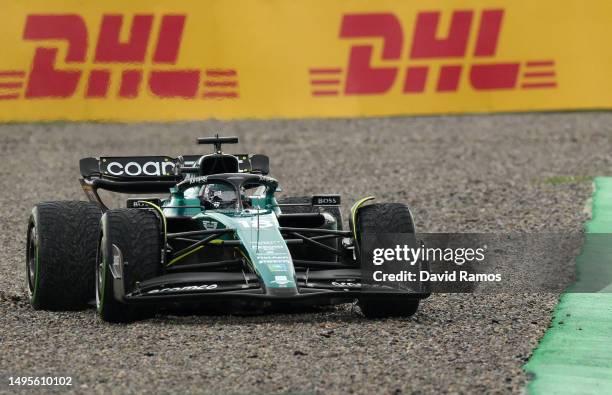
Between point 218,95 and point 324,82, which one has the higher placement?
point 324,82

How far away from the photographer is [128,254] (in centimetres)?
857

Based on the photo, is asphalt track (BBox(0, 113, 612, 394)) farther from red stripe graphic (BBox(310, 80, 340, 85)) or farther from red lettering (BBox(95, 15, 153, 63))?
red lettering (BBox(95, 15, 153, 63))

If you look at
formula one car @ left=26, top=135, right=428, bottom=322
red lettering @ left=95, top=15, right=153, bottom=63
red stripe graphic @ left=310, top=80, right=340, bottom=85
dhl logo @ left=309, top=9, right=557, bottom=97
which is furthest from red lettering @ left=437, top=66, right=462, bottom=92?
formula one car @ left=26, top=135, right=428, bottom=322

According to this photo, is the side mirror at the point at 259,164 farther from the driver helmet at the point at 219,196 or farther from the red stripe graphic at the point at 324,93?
the red stripe graphic at the point at 324,93

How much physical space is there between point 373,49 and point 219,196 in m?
12.1

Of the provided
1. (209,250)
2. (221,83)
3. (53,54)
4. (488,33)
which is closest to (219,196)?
(209,250)

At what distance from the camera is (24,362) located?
24.9ft

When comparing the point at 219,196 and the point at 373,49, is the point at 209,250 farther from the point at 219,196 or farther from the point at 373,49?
the point at 373,49

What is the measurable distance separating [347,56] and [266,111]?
1539 millimetres

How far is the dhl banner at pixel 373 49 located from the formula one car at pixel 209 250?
10.7 meters

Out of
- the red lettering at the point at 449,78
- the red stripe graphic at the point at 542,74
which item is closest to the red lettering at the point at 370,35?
the red lettering at the point at 449,78

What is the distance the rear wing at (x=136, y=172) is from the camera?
10.7 meters

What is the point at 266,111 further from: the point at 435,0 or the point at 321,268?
the point at 321,268

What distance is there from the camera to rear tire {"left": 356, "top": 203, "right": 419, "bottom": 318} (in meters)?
8.90
